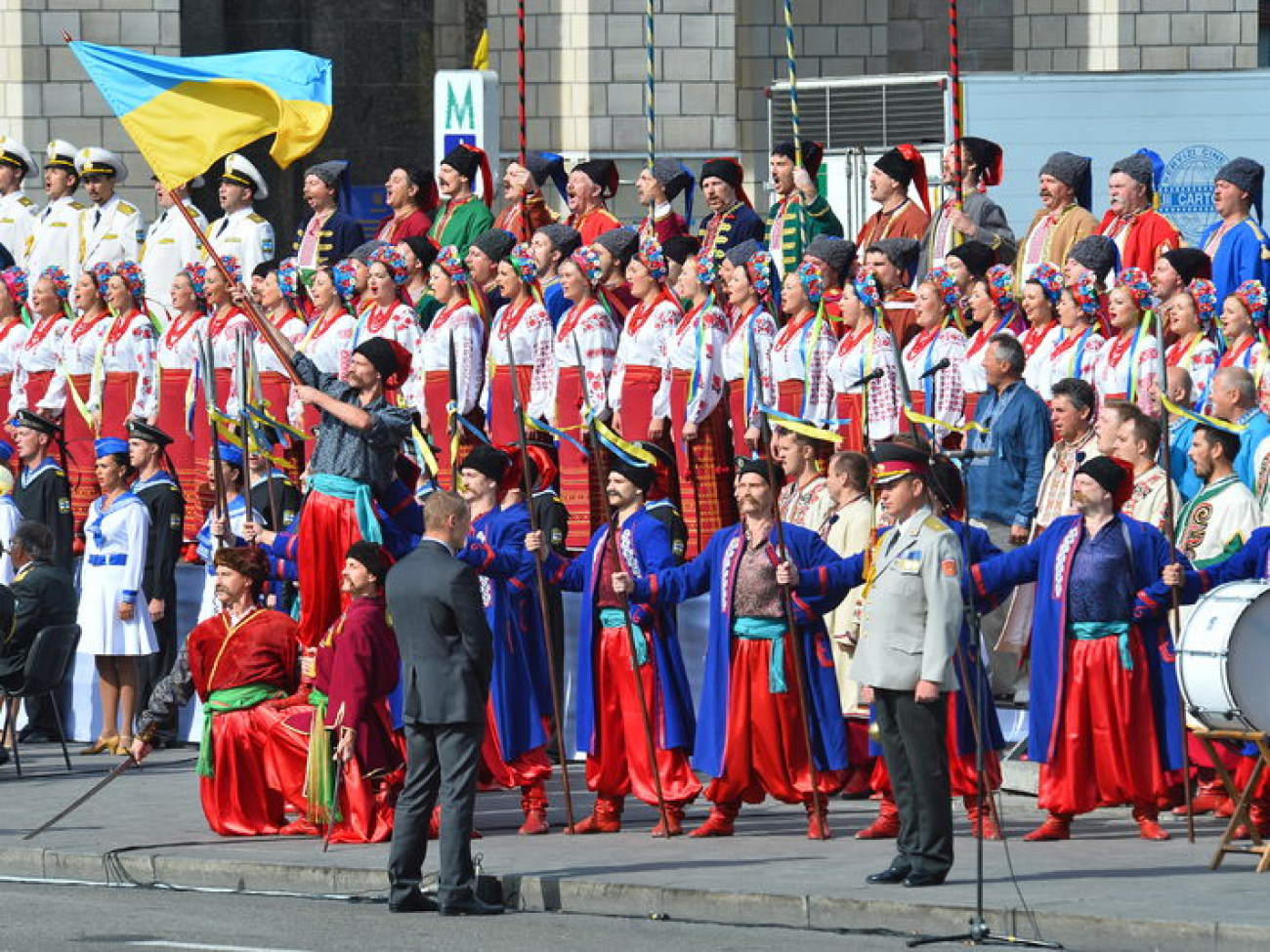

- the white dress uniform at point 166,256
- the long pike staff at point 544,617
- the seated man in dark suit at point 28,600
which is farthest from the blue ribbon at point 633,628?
the white dress uniform at point 166,256

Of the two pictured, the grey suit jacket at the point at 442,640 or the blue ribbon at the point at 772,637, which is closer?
the grey suit jacket at the point at 442,640

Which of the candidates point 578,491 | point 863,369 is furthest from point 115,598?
point 863,369

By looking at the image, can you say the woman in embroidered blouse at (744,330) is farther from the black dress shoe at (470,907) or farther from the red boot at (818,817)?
the black dress shoe at (470,907)

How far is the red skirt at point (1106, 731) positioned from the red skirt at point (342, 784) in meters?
3.03

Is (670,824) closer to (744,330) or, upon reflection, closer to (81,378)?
(744,330)

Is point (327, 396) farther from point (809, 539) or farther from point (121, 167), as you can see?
point (121, 167)

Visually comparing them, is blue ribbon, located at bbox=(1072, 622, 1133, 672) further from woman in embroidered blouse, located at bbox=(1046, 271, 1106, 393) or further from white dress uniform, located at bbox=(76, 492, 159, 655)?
white dress uniform, located at bbox=(76, 492, 159, 655)

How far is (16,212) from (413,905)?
45.1 feet

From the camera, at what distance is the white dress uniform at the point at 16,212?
25.1m

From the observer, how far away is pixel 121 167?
25.0m

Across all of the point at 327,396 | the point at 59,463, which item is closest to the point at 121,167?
the point at 59,463

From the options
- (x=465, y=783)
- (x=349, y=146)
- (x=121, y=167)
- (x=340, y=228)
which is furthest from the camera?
(x=349, y=146)

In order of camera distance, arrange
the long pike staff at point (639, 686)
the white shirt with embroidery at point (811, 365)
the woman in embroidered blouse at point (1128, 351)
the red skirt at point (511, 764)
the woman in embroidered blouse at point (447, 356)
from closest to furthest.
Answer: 1. the long pike staff at point (639, 686)
2. the red skirt at point (511, 764)
3. the woman in embroidered blouse at point (1128, 351)
4. the white shirt with embroidery at point (811, 365)
5. the woman in embroidered blouse at point (447, 356)

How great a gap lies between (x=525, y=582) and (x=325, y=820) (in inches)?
56.8
